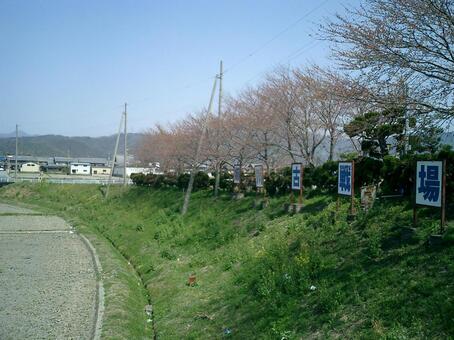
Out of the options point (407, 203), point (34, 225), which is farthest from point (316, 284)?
point (34, 225)

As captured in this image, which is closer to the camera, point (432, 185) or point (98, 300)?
point (432, 185)

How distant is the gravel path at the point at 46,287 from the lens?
37.2ft

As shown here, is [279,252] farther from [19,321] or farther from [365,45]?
[19,321]

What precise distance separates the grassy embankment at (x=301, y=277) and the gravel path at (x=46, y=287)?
1119 mm

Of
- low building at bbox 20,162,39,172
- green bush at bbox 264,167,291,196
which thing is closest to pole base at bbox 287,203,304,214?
green bush at bbox 264,167,291,196

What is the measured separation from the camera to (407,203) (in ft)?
37.2

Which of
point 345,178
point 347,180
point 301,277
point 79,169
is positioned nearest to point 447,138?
point 347,180

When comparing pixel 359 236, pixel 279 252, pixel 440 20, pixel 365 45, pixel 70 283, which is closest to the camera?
pixel 440 20

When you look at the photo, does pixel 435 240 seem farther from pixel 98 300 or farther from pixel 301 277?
pixel 98 300

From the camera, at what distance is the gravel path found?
11328 mm

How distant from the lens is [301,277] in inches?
373

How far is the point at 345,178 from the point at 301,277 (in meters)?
3.93

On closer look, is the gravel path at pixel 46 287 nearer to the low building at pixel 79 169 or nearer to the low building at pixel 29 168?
the low building at pixel 79 169

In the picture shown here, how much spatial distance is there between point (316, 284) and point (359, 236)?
201 cm
